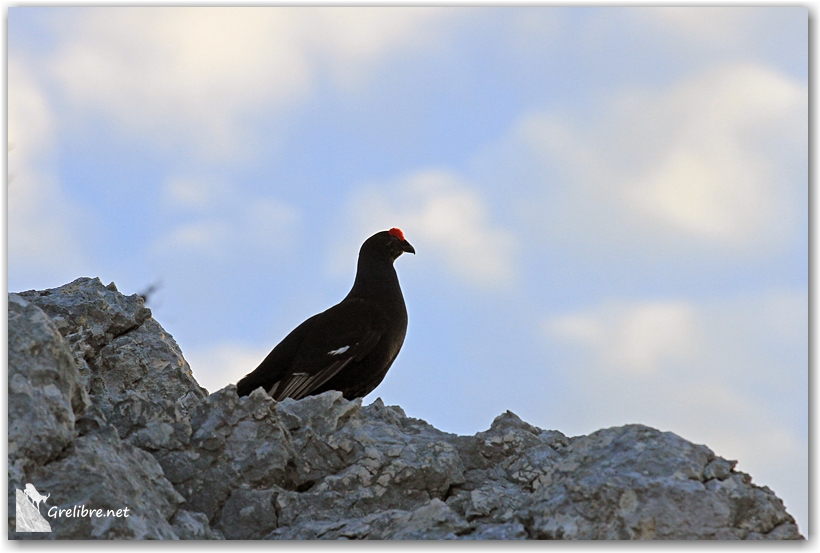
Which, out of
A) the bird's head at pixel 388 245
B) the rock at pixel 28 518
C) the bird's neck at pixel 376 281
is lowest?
the rock at pixel 28 518

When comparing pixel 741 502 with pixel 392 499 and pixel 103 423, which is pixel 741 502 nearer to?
pixel 392 499

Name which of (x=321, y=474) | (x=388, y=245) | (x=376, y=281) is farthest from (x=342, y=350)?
(x=321, y=474)

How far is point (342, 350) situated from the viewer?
941 cm

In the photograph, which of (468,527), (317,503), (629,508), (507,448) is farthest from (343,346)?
(629,508)

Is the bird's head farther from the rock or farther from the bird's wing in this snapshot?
the rock

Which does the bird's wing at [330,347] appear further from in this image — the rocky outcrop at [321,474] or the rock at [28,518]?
the rock at [28,518]

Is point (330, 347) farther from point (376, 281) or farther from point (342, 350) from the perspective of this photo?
point (376, 281)

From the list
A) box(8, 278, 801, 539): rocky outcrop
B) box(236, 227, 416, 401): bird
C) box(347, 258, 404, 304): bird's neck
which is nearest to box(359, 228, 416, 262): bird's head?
box(347, 258, 404, 304): bird's neck

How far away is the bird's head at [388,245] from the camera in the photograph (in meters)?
10.8

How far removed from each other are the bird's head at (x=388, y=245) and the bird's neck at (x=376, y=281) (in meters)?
0.13

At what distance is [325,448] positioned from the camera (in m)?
6.26

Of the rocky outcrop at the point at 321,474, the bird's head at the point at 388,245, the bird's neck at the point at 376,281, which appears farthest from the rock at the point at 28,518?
the bird's head at the point at 388,245

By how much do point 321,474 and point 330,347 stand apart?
337cm

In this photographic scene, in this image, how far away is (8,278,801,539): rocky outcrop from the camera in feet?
15.9
